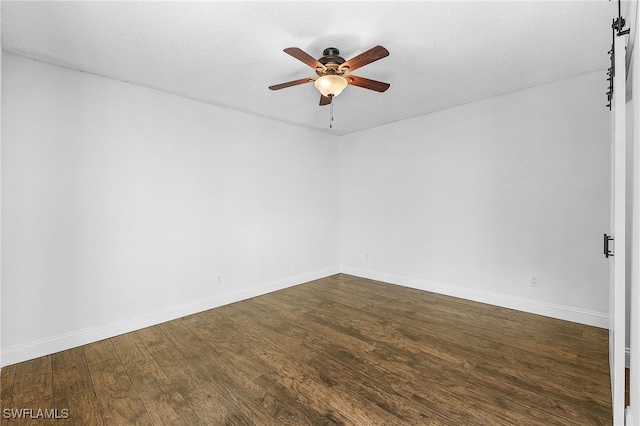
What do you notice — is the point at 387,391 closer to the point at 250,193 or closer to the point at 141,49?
the point at 250,193

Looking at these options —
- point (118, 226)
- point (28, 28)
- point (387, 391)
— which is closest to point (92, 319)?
point (118, 226)

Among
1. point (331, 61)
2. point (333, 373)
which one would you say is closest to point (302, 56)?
point (331, 61)

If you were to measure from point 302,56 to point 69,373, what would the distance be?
3086 millimetres

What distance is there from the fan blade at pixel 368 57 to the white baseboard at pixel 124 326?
125 inches

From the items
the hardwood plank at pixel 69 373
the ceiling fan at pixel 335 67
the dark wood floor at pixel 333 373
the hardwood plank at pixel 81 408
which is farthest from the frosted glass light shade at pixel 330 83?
the hardwood plank at pixel 69 373

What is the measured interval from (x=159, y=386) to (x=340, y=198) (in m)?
4.13

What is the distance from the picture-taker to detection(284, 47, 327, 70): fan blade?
2.00m

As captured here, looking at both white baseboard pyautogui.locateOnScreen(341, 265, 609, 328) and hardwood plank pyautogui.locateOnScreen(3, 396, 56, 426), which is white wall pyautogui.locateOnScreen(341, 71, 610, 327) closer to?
white baseboard pyautogui.locateOnScreen(341, 265, 609, 328)

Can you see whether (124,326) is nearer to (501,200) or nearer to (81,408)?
(81,408)

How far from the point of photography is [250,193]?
13.9 feet

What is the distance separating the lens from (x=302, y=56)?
6.96 feet

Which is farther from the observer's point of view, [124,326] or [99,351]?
[124,326]

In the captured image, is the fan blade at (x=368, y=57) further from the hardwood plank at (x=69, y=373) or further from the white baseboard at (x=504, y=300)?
the white baseboard at (x=504, y=300)

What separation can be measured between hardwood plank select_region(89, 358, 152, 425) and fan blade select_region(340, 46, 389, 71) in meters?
2.84
